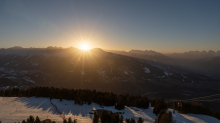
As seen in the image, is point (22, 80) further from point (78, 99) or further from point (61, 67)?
point (78, 99)

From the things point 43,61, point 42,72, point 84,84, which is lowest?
point 84,84

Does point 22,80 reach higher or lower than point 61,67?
lower

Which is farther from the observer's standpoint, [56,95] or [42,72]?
[42,72]

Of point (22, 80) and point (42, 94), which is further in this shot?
point (22, 80)

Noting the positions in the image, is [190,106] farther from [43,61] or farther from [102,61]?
[43,61]

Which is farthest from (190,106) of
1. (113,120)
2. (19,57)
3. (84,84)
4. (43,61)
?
(19,57)

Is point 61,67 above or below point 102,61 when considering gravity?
below

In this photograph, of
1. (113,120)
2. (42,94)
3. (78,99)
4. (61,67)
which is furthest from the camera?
(61,67)

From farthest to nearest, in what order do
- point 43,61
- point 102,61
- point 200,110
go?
1. point 102,61
2. point 43,61
3. point 200,110

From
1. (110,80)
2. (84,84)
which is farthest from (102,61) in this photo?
(84,84)
